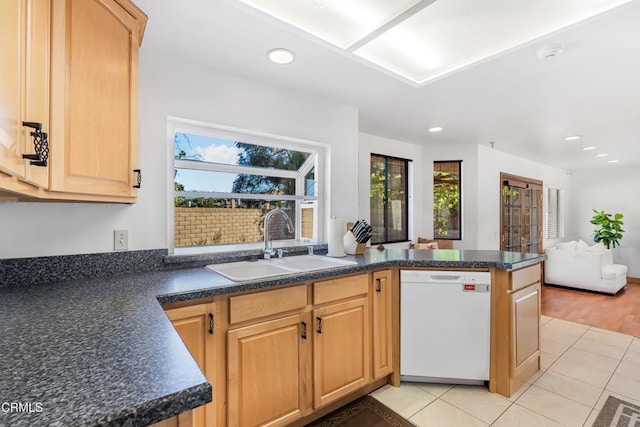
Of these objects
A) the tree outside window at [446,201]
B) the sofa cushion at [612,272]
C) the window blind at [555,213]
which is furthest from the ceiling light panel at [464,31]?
the window blind at [555,213]

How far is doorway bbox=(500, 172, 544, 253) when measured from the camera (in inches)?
190

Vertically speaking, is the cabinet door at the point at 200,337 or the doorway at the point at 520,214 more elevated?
the doorway at the point at 520,214

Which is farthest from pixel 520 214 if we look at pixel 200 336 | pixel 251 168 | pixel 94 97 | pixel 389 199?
pixel 94 97

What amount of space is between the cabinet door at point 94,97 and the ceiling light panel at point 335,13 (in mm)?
612

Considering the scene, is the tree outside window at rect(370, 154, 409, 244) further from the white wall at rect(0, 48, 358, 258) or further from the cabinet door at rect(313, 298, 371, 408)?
the cabinet door at rect(313, 298, 371, 408)

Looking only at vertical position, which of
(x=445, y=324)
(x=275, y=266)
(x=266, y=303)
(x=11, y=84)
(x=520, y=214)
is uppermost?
(x=11, y=84)

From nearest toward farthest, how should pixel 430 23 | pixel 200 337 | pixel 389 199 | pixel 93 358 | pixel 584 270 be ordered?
pixel 93 358
pixel 200 337
pixel 430 23
pixel 389 199
pixel 584 270

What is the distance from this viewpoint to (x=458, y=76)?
7.23 feet

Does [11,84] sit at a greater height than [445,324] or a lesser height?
greater

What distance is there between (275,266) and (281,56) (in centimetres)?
134

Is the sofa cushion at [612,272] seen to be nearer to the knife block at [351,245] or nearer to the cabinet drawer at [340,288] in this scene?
the knife block at [351,245]

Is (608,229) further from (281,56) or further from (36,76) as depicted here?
(36,76)

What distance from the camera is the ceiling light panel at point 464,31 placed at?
153 cm

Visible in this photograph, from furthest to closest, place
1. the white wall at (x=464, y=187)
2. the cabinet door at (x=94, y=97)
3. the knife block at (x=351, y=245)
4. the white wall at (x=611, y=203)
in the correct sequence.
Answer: the white wall at (x=611, y=203)
the white wall at (x=464, y=187)
the knife block at (x=351, y=245)
the cabinet door at (x=94, y=97)
